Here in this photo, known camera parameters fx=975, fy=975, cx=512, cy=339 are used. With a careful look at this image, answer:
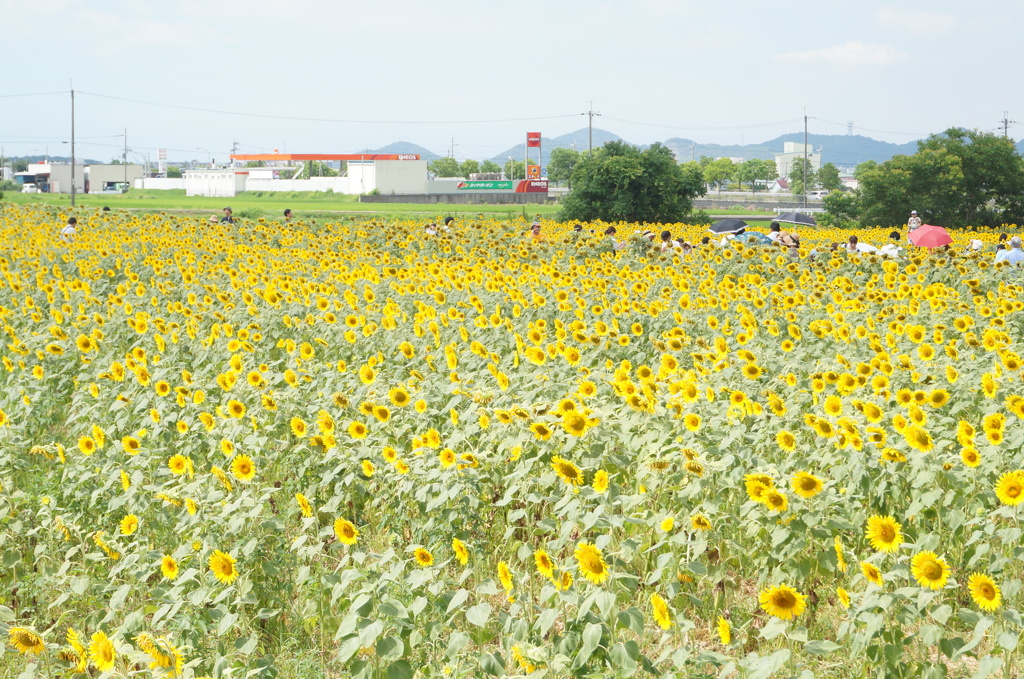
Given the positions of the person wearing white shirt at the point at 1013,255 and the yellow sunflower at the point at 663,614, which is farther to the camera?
the person wearing white shirt at the point at 1013,255

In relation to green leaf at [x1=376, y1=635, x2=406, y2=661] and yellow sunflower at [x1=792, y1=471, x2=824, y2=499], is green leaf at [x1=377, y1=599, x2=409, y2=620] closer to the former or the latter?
green leaf at [x1=376, y1=635, x2=406, y2=661]

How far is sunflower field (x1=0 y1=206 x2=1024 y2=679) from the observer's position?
10.5 feet

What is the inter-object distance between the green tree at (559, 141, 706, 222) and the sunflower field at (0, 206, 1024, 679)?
21.7 meters

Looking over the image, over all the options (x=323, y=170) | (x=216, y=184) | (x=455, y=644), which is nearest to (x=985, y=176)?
(x=455, y=644)

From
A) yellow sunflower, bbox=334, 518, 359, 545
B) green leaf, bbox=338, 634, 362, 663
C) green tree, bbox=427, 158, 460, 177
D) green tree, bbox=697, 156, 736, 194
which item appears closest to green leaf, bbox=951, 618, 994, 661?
green leaf, bbox=338, 634, 362, 663

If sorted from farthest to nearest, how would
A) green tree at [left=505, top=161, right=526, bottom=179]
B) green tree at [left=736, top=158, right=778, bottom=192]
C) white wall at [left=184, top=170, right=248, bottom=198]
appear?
green tree at [left=736, top=158, right=778, bottom=192] → green tree at [left=505, top=161, right=526, bottom=179] → white wall at [left=184, top=170, right=248, bottom=198]

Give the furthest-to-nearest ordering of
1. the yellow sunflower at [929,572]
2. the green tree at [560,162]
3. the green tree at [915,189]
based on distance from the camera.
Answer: the green tree at [560,162]
the green tree at [915,189]
the yellow sunflower at [929,572]

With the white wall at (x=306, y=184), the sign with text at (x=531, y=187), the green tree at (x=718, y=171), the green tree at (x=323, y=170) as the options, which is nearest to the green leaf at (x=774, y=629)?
the sign with text at (x=531, y=187)

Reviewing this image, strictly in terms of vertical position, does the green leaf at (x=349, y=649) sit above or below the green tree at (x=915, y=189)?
below

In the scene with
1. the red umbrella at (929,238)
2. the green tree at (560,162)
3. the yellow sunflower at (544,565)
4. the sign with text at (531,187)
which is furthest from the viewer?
the green tree at (560,162)

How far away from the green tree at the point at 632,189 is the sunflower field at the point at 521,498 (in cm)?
2165

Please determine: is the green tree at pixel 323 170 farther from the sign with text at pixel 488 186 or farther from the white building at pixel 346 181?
the sign with text at pixel 488 186

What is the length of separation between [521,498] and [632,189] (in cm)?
2675

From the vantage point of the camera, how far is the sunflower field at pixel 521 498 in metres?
3.20
